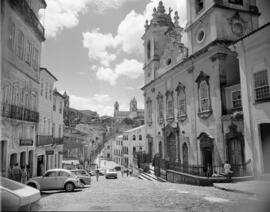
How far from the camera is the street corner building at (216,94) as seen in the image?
12.9 m

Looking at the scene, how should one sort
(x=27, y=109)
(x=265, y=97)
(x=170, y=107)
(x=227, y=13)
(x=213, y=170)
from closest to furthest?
(x=265, y=97)
(x=27, y=109)
(x=213, y=170)
(x=227, y=13)
(x=170, y=107)

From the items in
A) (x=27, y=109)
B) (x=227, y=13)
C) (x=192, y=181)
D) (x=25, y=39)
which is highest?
(x=227, y=13)

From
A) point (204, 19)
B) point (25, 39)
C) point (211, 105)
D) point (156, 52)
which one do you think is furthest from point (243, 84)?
point (156, 52)

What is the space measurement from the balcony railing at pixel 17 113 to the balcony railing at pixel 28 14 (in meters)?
3.92

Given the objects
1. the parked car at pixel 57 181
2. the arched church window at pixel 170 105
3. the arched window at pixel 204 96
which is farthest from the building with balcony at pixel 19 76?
the arched church window at pixel 170 105

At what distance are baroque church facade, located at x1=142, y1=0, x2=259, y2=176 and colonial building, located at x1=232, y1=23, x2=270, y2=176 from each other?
0.72 m

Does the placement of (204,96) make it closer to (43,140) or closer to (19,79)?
(43,140)

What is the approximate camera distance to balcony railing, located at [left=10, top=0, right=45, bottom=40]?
343 inches

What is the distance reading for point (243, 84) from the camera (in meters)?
13.8

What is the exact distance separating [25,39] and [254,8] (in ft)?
58.7

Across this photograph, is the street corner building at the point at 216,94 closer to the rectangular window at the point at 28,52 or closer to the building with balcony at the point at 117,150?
the rectangular window at the point at 28,52

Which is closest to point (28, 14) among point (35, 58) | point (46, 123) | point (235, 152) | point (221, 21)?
point (35, 58)

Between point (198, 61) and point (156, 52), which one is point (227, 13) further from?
point (156, 52)

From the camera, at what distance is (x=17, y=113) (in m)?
11.9
